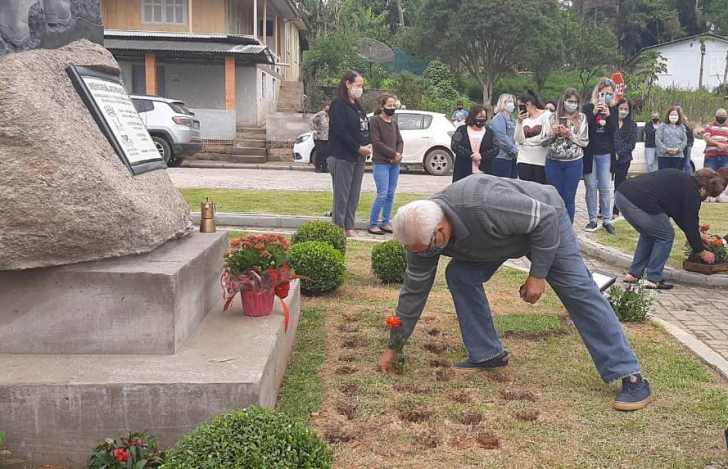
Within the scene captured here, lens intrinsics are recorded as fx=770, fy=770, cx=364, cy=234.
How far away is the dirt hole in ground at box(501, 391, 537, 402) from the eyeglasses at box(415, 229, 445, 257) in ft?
3.07

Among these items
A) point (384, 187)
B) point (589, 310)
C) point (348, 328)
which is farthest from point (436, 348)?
point (384, 187)

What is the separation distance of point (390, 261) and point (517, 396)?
9.16 ft

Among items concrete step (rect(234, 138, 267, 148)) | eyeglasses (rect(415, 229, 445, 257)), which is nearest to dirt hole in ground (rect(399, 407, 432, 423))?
eyeglasses (rect(415, 229, 445, 257))

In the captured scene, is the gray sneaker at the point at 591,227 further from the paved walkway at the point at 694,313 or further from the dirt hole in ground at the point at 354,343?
the dirt hole in ground at the point at 354,343

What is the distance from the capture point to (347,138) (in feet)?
29.6

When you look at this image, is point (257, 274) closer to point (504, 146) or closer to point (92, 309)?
point (92, 309)

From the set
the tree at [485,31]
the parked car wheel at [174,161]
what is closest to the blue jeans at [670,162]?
the parked car wheel at [174,161]

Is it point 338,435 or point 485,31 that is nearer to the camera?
point 338,435

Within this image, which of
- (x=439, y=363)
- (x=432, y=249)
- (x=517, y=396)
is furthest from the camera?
(x=439, y=363)

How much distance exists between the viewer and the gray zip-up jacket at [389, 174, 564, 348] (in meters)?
3.98

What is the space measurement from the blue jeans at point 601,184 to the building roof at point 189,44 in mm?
16987

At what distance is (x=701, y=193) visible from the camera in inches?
275

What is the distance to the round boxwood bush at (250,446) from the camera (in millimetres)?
2676

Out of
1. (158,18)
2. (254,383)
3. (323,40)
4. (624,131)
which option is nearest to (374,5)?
(323,40)
